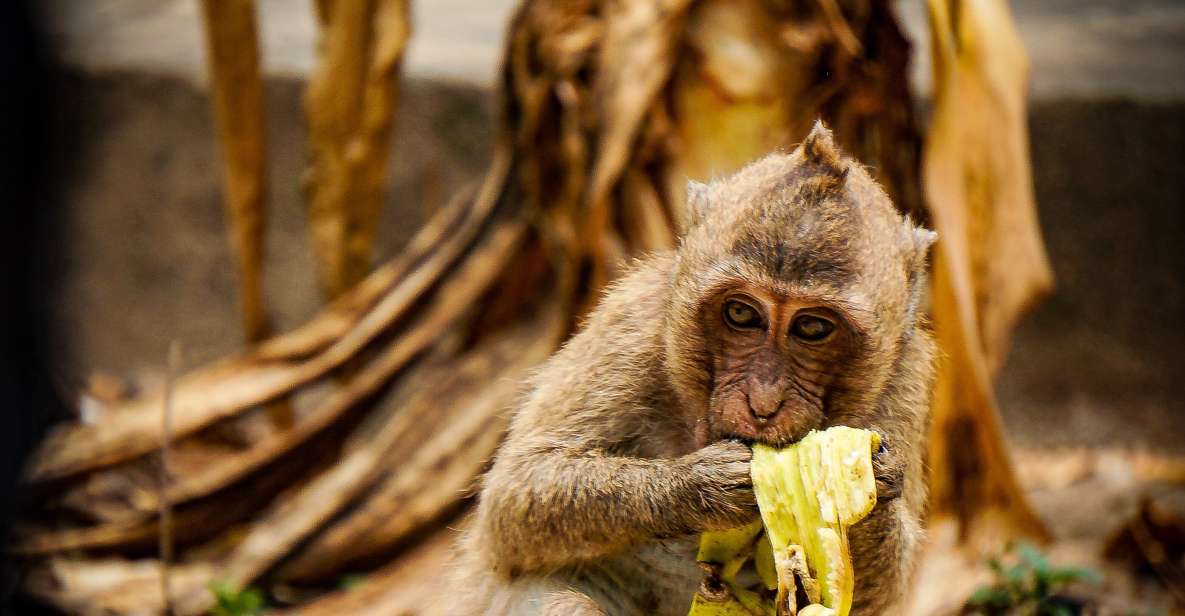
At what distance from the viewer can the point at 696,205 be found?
3.29 metres

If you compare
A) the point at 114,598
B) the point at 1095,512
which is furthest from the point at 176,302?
the point at 1095,512

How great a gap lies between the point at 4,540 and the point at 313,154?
5365mm

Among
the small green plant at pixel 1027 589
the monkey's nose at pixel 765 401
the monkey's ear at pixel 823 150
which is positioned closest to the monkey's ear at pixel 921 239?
the monkey's ear at pixel 823 150

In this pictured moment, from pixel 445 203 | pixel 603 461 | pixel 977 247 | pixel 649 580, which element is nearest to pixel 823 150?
pixel 603 461

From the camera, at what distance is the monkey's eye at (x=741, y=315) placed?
2998 mm

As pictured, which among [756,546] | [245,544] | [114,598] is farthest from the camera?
[245,544]

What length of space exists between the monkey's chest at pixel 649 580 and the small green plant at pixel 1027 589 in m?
2.11

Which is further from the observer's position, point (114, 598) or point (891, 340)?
point (114, 598)

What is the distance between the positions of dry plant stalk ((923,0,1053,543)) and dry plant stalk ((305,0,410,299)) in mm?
2624

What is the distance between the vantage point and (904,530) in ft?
11.5

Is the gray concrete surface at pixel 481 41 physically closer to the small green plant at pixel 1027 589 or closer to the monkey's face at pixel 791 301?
the small green plant at pixel 1027 589

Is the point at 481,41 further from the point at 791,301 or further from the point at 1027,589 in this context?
the point at 791,301

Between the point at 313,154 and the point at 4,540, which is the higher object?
the point at 313,154

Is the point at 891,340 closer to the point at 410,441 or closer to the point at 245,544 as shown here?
the point at 410,441
